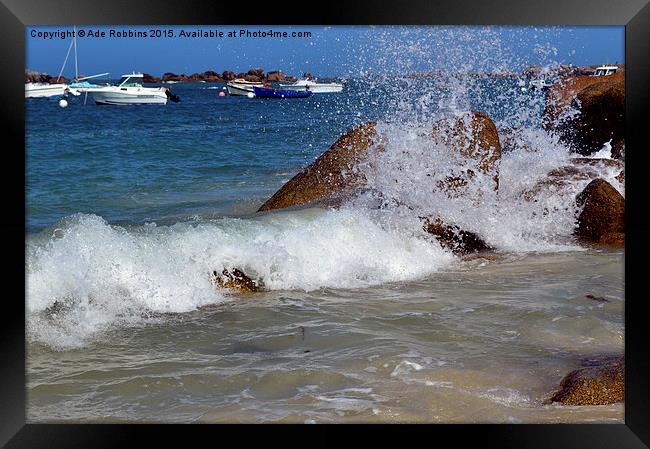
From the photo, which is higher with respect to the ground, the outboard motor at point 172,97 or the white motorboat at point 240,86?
the white motorboat at point 240,86

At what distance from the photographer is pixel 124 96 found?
17.9 m

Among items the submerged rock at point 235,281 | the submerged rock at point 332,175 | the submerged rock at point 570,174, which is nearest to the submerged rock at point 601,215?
the submerged rock at point 570,174

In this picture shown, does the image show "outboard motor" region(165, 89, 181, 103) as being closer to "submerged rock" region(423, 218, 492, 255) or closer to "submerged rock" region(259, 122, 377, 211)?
"submerged rock" region(259, 122, 377, 211)

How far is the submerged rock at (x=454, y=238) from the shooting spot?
6.69 meters

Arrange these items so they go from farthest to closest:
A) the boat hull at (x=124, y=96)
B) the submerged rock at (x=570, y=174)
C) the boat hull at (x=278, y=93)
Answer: the boat hull at (x=278, y=93), the boat hull at (x=124, y=96), the submerged rock at (x=570, y=174)

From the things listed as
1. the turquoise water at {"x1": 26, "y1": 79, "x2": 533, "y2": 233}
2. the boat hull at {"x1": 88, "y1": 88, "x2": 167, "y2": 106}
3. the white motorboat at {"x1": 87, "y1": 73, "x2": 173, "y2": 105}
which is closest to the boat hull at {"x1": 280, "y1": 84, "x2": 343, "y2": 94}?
the turquoise water at {"x1": 26, "y1": 79, "x2": 533, "y2": 233}

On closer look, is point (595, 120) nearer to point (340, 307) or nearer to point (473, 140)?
point (473, 140)

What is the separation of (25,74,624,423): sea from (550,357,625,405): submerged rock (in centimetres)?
7

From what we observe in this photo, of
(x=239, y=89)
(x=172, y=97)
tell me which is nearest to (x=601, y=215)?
(x=172, y=97)

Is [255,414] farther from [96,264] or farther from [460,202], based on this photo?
[460,202]

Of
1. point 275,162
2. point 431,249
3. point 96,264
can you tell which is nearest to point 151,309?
point 96,264

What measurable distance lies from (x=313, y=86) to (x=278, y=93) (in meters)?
1.12

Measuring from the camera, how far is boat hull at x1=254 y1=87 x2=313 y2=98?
76.1 feet
